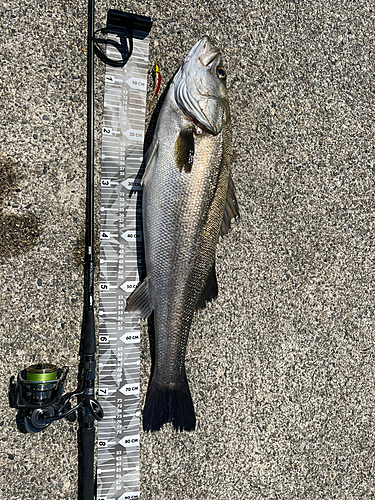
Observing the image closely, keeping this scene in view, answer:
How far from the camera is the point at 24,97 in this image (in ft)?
5.14

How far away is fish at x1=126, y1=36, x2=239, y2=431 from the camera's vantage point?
152 cm

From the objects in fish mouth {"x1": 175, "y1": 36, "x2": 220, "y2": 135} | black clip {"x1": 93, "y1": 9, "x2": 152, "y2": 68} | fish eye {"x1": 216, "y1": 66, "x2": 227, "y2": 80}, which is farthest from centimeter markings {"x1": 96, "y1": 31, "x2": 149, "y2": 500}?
fish eye {"x1": 216, "y1": 66, "x2": 227, "y2": 80}

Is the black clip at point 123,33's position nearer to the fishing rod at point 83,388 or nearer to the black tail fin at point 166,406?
the fishing rod at point 83,388

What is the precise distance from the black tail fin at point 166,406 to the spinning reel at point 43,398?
0.22m

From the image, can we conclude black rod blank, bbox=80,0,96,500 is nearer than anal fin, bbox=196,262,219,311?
Yes

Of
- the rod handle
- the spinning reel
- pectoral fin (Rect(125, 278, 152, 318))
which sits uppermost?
pectoral fin (Rect(125, 278, 152, 318))

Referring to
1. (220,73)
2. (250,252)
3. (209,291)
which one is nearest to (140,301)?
(209,291)

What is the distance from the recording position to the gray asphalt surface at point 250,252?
157 cm

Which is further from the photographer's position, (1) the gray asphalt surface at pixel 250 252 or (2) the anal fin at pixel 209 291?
(2) the anal fin at pixel 209 291

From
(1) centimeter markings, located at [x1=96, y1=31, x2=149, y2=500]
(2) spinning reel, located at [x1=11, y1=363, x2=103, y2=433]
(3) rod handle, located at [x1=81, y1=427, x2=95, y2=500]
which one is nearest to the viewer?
(2) spinning reel, located at [x1=11, y1=363, x2=103, y2=433]

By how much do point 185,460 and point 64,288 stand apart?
1.01 metres

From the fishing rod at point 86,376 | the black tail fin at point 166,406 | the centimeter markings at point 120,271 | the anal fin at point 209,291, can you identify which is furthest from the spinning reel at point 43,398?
the anal fin at point 209,291

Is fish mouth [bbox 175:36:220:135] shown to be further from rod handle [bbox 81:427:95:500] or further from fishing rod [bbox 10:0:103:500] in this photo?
rod handle [bbox 81:427:95:500]

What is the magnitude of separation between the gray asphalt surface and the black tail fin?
0.11m
